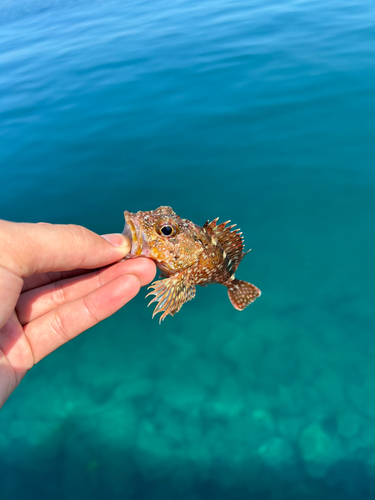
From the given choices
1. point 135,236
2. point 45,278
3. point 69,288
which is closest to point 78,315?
point 69,288

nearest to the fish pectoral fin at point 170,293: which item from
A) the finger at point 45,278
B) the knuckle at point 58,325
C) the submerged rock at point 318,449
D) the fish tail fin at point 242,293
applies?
the finger at point 45,278

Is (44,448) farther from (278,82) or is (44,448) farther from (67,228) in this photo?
(278,82)

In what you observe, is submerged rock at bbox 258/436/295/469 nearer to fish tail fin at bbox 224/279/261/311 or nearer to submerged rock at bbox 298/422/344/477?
submerged rock at bbox 298/422/344/477

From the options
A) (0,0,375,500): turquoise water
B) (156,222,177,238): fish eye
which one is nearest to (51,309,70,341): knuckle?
(156,222,177,238): fish eye

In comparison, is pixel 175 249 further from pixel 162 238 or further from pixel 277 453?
pixel 277 453

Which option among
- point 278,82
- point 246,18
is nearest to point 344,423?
point 278,82

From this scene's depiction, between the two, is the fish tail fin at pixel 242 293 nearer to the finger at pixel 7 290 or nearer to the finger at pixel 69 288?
the finger at pixel 69 288
